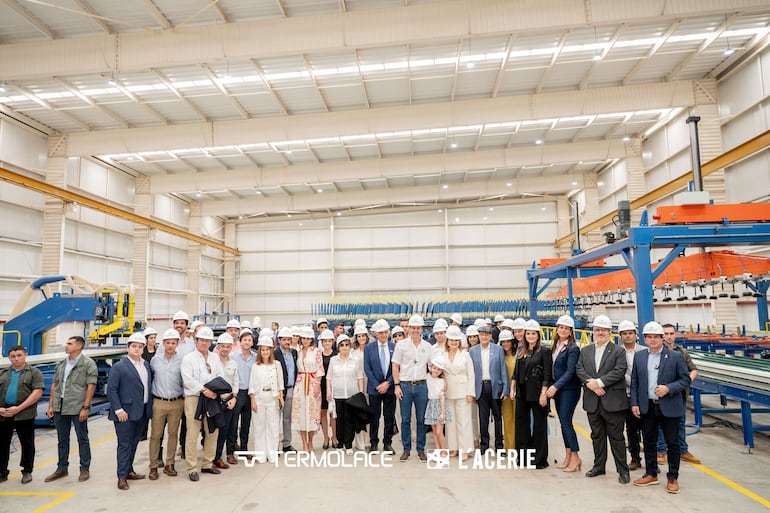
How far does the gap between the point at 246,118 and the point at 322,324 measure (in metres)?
10.1

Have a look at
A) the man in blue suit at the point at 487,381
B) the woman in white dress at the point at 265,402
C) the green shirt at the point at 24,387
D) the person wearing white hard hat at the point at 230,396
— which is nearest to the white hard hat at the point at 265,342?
the woman in white dress at the point at 265,402

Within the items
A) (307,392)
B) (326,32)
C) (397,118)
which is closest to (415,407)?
(307,392)

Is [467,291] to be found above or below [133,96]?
below

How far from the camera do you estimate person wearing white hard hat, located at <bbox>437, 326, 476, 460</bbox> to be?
623 centimetres

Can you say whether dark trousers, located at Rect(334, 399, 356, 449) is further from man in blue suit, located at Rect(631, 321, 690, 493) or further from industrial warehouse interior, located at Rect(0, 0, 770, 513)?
man in blue suit, located at Rect(631, 321, 690, 493)

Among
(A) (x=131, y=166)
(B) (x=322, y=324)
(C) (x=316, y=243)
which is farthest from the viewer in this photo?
(C) (x=316, y=243)

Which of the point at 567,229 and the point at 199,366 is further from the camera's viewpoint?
the point at 567,229

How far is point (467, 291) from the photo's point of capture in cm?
2689

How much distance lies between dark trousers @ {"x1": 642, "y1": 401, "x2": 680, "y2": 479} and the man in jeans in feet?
20.9

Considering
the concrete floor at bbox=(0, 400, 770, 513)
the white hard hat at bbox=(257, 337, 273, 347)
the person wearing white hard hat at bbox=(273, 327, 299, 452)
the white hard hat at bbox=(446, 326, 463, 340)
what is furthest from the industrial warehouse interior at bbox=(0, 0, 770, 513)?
the white hard hat at bbox=(257, 337, 273, 347)

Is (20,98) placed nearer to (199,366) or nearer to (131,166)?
(131,166)

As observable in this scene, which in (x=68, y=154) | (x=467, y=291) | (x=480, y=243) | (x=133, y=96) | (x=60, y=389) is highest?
(x=133, y=96)

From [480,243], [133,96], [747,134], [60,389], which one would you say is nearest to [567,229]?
[480,243]

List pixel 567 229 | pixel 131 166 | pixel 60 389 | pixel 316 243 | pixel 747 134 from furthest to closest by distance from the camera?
pixel 316 243
pixel 567 229
pixel 131 166
pixel 747 134
pixel 60 389
